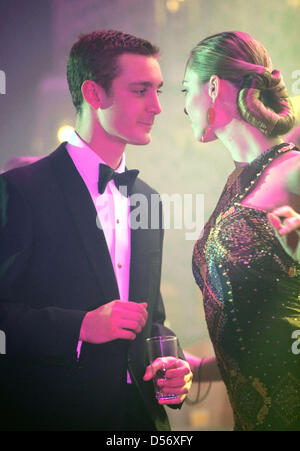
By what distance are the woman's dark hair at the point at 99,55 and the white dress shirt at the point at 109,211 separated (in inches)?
7.9

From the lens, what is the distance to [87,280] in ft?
5.45

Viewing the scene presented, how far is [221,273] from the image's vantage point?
1692mm

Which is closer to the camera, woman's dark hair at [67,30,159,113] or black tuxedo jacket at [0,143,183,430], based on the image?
black tuxedo jacket at [0,143,183,430]

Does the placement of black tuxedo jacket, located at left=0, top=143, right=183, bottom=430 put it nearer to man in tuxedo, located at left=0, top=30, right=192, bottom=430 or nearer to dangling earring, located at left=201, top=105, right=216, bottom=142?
man in tuxedo, located at left=0, top=30, right=192, bottom=430

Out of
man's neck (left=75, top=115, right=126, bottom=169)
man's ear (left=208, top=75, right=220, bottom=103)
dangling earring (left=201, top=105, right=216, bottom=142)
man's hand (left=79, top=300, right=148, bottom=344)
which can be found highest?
man's ear (left=208, top=75, right=220, bottom=103)

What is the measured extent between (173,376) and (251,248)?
1.75 feet

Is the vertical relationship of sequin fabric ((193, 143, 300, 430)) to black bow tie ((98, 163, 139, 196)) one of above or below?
below

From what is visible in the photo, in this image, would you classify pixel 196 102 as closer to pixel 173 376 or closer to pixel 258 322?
pixel 258 322

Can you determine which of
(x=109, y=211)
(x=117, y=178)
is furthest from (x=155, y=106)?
(x=109, y=211)

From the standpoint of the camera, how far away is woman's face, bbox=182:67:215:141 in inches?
72.6

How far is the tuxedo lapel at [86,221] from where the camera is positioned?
1.66m

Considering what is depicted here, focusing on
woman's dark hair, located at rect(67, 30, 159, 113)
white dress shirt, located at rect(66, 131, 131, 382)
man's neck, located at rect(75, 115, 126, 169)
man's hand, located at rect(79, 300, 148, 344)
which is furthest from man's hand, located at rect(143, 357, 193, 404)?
woman's dark hair, located at rect(67, 30, 159, 113)

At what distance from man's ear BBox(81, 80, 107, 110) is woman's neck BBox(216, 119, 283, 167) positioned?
0.47m

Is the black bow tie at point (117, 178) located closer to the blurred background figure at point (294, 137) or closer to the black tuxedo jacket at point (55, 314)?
the black tuxedo jacket at point (55, 314)
